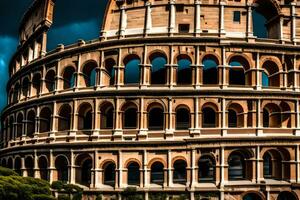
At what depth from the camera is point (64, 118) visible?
35156 millimetres

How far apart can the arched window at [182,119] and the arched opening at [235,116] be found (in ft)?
10.4

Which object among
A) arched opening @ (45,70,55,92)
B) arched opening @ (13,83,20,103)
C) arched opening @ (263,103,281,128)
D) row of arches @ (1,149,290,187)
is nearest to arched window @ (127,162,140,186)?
row of arches @ (1,149,290,187)

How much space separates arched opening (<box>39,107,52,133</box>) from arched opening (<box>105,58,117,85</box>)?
5.82 metres

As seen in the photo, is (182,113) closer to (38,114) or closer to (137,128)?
(137,128)

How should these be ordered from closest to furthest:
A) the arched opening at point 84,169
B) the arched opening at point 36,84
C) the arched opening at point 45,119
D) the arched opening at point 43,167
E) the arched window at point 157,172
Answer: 1. the arched window at point 157,172
2. the arched opening at point 84,169
3. the arched opening at point 43,167
4. the arched opening at point 45,119
5. the arched opening at point 36,84

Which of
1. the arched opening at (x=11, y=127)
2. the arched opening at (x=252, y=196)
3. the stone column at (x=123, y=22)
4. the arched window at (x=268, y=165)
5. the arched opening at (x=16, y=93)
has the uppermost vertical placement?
the stone column at (x=123, y=22)

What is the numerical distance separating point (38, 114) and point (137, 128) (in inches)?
371

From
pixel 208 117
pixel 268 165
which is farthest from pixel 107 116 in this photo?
pixel 268 165

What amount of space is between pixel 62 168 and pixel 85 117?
4.31m

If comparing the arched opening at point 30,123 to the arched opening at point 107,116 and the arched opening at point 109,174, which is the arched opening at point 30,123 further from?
Result: the arched opening at point 109,174

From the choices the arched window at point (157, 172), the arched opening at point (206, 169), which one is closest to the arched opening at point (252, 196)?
the arched opening at point (206, 169)

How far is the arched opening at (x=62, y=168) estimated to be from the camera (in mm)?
33688

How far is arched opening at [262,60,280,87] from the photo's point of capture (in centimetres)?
3281

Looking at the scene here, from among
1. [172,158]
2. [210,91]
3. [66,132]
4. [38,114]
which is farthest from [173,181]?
[38,114]
